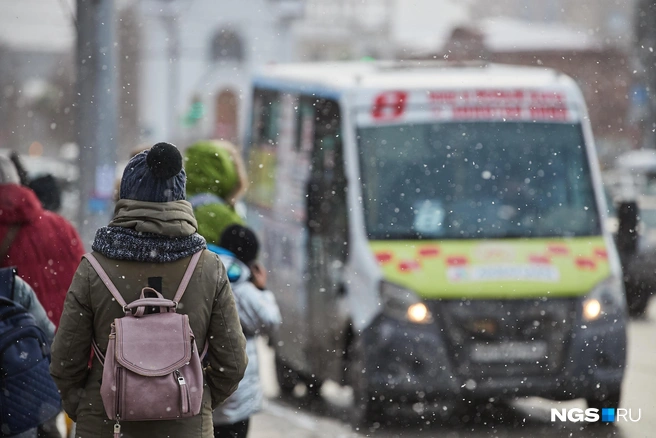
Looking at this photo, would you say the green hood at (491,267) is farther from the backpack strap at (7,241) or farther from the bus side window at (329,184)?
the backpack strap at (7,241)

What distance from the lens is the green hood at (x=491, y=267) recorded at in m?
8.12

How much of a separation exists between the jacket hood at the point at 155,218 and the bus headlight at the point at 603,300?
16.4 feet

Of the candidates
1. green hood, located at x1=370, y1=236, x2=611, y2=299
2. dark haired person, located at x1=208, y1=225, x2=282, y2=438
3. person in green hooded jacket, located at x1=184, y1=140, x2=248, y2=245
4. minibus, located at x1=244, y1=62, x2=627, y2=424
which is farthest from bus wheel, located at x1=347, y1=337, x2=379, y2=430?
dark haired person, located at x1=208, y1=225, x2=282, y2=438

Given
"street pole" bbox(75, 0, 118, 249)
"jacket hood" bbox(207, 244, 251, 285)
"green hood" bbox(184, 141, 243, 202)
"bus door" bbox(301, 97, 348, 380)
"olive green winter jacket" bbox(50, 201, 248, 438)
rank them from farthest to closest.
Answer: "street pole" bbox(75, 0, 118, 249), "bus door" bbox(301, 97, 348, 380), "green hood" bbox(184, 141, 243, 202), "jacket hood" bbox(207, 244, 251, 285), "olive green winter jacket" bbox(50, 201, 248, 438)

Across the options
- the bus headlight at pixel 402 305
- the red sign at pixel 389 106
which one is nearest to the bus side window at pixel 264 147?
the red sign at pixel 389 106

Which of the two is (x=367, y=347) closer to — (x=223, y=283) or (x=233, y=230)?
(x=233, y=230)

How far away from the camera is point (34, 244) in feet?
17.7

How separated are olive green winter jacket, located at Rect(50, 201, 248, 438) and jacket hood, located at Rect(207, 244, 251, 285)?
1.27 m

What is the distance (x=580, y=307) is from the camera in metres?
8.16

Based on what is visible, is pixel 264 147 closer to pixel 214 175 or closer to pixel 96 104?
pixel 96 104

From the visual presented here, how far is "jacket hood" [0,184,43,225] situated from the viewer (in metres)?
5.37

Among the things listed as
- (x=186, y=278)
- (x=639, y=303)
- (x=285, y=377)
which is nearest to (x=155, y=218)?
(x=186, y=278)

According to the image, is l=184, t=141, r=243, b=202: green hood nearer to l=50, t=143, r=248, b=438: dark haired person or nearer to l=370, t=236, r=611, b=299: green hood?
l=50, t=143, r=248, b=438: dark haired person

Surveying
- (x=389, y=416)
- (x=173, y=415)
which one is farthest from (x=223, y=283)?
(x=389, y=416)
